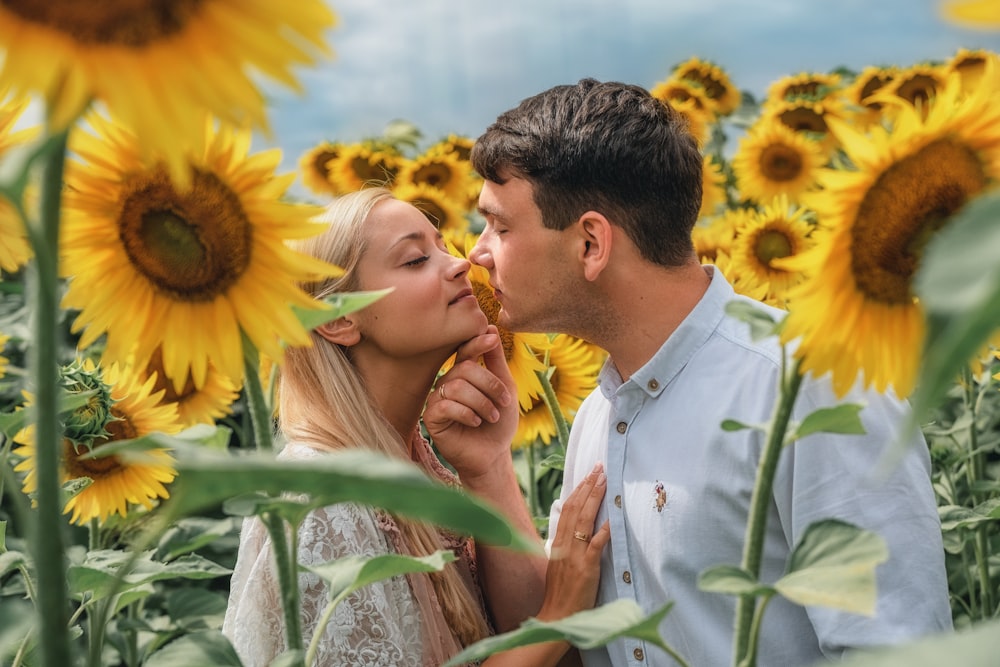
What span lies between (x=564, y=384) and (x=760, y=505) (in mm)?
2183

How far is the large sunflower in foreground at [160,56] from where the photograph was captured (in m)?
0.72

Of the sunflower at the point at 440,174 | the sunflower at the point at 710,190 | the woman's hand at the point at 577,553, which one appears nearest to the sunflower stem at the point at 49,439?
the woman's hand at the point at 577,553

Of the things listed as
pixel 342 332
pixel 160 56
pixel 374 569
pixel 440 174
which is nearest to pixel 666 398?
pixel 342 332

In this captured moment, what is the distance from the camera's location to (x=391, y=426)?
266 cm

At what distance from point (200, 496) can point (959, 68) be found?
4627mm

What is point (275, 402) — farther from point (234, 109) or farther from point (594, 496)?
point (234, 109)

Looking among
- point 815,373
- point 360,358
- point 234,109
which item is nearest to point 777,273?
point 360,358

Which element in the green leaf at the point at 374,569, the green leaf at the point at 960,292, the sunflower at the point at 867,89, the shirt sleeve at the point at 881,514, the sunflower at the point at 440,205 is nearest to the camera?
the green leaf at the point at 960,292

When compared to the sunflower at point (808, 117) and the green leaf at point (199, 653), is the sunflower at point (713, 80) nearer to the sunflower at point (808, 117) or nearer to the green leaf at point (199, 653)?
the sunflower at point (808, 117)

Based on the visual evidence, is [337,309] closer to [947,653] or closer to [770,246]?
[947,653]

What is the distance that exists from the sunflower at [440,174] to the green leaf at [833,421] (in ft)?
13.2

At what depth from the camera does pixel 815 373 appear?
94 centimetres

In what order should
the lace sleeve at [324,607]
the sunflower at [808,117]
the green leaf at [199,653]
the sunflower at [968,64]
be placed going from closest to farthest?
the green leaf at [199,653], the lace sleeve at [324,607], the sunflower at [968,64], the sunflower at [808,117]

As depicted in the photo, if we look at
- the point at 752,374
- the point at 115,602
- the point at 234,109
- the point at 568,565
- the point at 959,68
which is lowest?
the point at 568,565
